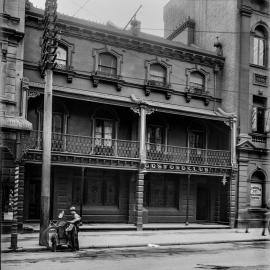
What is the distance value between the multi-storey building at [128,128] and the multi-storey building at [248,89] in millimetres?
774

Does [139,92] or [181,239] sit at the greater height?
[139,92]

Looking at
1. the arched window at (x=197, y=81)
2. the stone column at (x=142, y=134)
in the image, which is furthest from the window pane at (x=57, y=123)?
the arched window at (x=197, y=81)

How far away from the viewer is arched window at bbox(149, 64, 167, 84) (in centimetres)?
2550

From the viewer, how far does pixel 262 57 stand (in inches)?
1101

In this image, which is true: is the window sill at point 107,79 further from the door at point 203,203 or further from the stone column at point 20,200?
Answer: the door at point 203,203

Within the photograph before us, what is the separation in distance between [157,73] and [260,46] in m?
7.31

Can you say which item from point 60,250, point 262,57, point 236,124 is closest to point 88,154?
point 60,250

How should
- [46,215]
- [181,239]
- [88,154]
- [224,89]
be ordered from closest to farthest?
1. [46,215]
2. [181,239]
3. [88,154]
4. [224,89]

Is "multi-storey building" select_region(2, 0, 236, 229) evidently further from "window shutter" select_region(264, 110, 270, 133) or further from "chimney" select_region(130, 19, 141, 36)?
"window shutter" select_region(264, 110, 270, 133)

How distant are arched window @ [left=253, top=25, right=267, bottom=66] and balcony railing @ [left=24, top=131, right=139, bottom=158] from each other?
400 inches

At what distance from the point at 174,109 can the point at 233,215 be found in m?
7.23

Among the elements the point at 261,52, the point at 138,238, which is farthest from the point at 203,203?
the point at 261,52

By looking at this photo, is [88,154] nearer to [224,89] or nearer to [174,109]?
[174,109]

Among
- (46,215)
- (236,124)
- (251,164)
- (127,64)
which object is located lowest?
(46,215)
